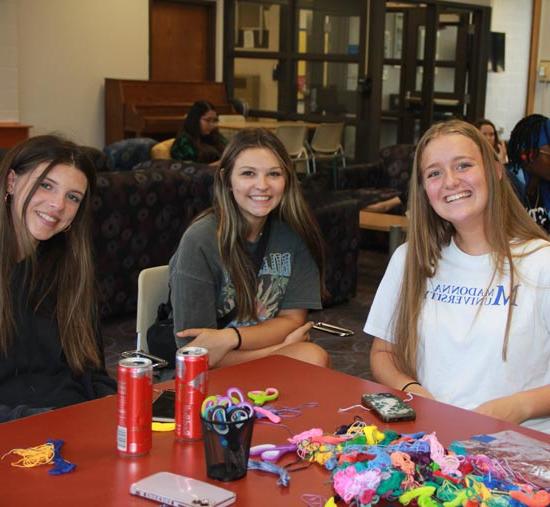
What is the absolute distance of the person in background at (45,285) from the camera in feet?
7.23

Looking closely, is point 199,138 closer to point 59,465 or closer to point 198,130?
point 198,130

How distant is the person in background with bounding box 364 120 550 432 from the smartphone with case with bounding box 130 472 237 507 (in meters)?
0.83

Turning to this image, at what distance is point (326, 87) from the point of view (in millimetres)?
11086

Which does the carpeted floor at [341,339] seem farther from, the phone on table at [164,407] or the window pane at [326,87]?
the window pane at [326,87]

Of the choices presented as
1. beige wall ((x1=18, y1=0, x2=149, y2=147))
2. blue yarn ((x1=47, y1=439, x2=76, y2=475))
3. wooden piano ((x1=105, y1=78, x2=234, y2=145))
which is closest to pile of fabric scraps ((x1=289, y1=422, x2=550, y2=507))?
blue yarn ((x1=47, y1=439, x2=76, y2=475))

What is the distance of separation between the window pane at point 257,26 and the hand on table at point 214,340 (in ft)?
29.6

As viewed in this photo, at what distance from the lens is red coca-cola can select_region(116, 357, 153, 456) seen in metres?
1.58

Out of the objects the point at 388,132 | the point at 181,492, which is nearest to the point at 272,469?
the point at 181,492

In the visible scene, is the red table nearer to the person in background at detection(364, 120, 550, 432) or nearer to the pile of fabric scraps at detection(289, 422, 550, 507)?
the pile of fabric scraps at detection(289, 422, 550, 507)

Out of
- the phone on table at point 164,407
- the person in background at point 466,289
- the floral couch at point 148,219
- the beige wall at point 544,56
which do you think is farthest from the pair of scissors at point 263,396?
the beige wall at point 544,56

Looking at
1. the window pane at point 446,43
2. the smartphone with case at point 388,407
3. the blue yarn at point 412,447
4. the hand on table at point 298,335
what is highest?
the window pane at point 446,43

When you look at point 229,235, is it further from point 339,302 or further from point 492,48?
point 492,48

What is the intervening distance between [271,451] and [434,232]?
914mm

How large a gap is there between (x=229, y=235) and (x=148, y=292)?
0.98ft
